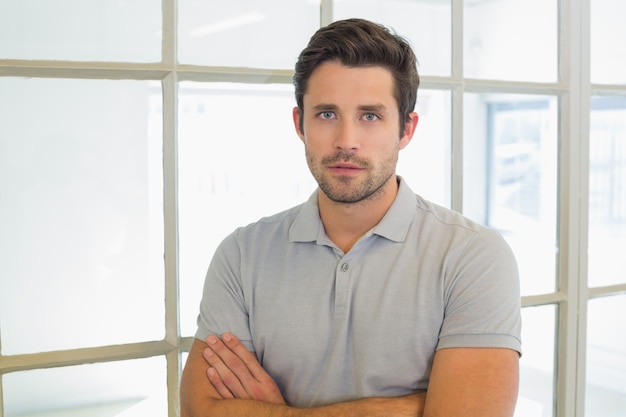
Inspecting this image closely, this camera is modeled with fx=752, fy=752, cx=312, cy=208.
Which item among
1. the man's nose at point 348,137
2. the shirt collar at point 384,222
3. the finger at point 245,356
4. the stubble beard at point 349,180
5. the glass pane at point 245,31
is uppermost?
the glass pane at point 245,31

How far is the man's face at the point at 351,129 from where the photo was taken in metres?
1.64

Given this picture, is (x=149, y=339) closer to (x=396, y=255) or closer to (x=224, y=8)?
(x=396, y=255)

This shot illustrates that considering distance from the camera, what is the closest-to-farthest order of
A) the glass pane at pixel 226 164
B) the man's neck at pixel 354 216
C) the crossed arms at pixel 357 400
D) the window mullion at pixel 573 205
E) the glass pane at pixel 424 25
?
the crossed arms at pixel 357 400 < the man's neck at pixel 354 216 < the glass pane at pixel 226 164 < the glass pane at pixel 424 25 < the window mullion at pixel 573 205

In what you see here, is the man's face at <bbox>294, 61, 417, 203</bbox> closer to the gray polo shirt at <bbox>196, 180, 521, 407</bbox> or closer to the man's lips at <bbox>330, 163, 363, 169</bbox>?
the man's lips at <bbox>330, 163, 363, 169</bbox>

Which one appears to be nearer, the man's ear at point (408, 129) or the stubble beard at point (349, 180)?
the stubble beard at point (349, 180)

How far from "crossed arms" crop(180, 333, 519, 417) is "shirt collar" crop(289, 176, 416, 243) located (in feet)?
0.93

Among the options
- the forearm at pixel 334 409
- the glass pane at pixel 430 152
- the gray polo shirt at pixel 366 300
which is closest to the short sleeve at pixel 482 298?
the gray polo shirt at pixel 366 300

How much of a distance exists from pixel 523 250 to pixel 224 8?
1.18m

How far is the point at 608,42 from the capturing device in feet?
7.97

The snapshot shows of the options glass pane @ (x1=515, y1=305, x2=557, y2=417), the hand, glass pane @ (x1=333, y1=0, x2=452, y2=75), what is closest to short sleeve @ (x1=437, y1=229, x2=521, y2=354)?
the hand

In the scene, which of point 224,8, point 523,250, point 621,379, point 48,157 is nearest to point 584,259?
point 523,250

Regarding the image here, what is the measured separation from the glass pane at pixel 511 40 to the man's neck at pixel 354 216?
2.08 feet

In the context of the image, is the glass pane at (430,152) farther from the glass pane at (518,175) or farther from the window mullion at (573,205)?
the window mullion at (573,205)

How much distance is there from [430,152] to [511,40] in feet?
1.46
